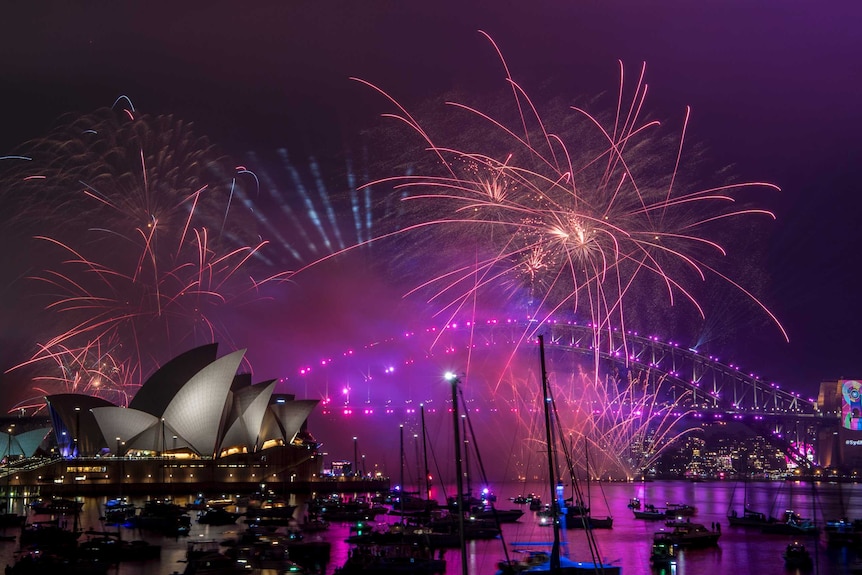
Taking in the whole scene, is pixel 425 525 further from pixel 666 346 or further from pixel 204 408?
pixel 666 346

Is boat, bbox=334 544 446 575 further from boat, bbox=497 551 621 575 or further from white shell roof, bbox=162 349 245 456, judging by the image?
white shell roof, bbox=162 349 245 456

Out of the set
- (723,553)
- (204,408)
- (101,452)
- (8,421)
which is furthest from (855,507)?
(8,421)

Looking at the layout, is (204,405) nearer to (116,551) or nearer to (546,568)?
(116,551)

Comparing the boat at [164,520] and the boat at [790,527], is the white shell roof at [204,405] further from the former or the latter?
the boat at [790,527]

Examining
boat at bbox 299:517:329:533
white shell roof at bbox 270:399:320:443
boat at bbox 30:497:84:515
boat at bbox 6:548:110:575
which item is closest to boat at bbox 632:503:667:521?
boat at bbox 299:517:329:533

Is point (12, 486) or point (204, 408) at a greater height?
point (204, 408)

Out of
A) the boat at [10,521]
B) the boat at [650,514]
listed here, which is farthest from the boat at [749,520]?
the boat at [10,521]

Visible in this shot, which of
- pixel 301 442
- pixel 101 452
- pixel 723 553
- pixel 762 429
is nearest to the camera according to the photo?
pixel 723 553
